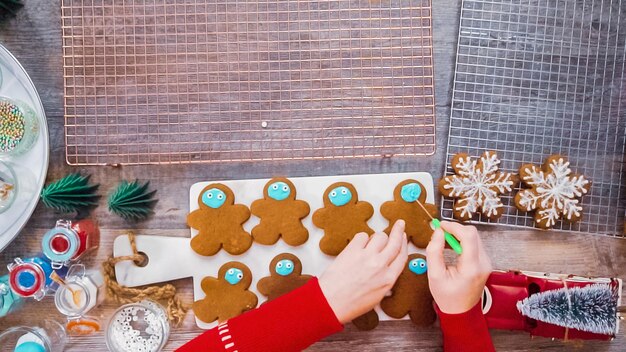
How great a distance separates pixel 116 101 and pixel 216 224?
30 centimetres

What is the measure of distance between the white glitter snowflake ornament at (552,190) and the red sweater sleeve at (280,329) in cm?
42

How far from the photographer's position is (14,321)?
45.5 inches

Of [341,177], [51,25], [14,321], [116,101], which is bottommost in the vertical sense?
[14,321]

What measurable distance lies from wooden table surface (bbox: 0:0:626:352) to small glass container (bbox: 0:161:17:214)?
7cm

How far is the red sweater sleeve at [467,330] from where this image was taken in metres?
1.04

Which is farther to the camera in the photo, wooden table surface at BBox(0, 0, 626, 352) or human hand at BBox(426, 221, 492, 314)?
wooden table surface at BBox(0, 0, 626, 352)

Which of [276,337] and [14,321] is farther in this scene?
[14,321]

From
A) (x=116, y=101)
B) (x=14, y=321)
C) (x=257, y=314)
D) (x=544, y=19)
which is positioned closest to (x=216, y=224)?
(x=257, y=314)

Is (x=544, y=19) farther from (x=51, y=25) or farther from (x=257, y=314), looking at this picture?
(x=51, y=25)

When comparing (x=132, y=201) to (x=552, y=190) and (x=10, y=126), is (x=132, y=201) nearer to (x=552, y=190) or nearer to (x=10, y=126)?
(x=10, y=126)

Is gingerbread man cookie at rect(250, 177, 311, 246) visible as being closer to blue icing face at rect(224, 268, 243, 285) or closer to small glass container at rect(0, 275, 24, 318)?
blue icing face at rect(224, 268, 243, 285)

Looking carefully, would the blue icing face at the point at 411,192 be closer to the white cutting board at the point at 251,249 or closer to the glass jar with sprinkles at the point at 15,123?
the white cutting board at the point at 251,249

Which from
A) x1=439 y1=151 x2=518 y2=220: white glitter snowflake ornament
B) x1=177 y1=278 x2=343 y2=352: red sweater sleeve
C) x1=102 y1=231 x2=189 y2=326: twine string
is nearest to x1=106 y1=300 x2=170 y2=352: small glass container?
x1=102 y1=231 x2=189 y2=326: twine string

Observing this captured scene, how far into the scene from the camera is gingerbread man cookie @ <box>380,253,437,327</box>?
1.11 meters
